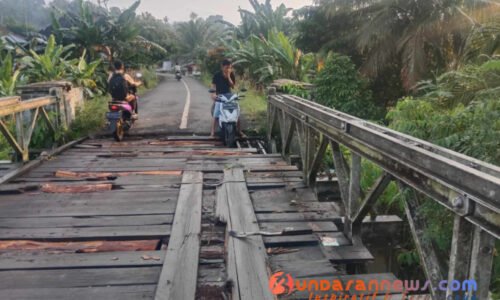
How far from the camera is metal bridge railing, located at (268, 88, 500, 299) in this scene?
69.4 inches

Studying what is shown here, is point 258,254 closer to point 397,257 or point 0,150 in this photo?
point 397,257

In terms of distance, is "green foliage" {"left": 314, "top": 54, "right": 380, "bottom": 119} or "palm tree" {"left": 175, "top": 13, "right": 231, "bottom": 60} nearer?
"green foliage" {"left": 314, "top": 54, "right": 380, "bottom": 119}

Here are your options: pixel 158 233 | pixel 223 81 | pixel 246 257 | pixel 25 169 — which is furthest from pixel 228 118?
pixel 246 257

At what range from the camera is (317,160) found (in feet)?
14.6

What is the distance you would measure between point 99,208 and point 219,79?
4.59 m

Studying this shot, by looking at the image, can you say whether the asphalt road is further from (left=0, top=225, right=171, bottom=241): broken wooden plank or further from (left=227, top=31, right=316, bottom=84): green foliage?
(left=0, top=225, right=171, bottom=241): broken wooden plank

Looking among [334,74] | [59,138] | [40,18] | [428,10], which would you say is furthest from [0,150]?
[40,18]

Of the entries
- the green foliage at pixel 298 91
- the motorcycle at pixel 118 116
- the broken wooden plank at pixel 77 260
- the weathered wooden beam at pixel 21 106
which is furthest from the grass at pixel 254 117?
the broken wooden plank at pixel 77 260

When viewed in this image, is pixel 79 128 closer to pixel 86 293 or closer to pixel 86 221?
pixel 86 221

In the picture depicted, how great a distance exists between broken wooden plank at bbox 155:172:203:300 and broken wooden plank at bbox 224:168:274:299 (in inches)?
10.1

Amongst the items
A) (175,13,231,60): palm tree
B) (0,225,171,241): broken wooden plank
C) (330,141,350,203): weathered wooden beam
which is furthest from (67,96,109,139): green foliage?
(175,13,231,60): palm tree

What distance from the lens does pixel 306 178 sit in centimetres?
475

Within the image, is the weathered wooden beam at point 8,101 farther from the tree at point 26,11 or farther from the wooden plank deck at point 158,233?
the tree at point 26,11

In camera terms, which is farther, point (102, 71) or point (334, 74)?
point (102, 71)
